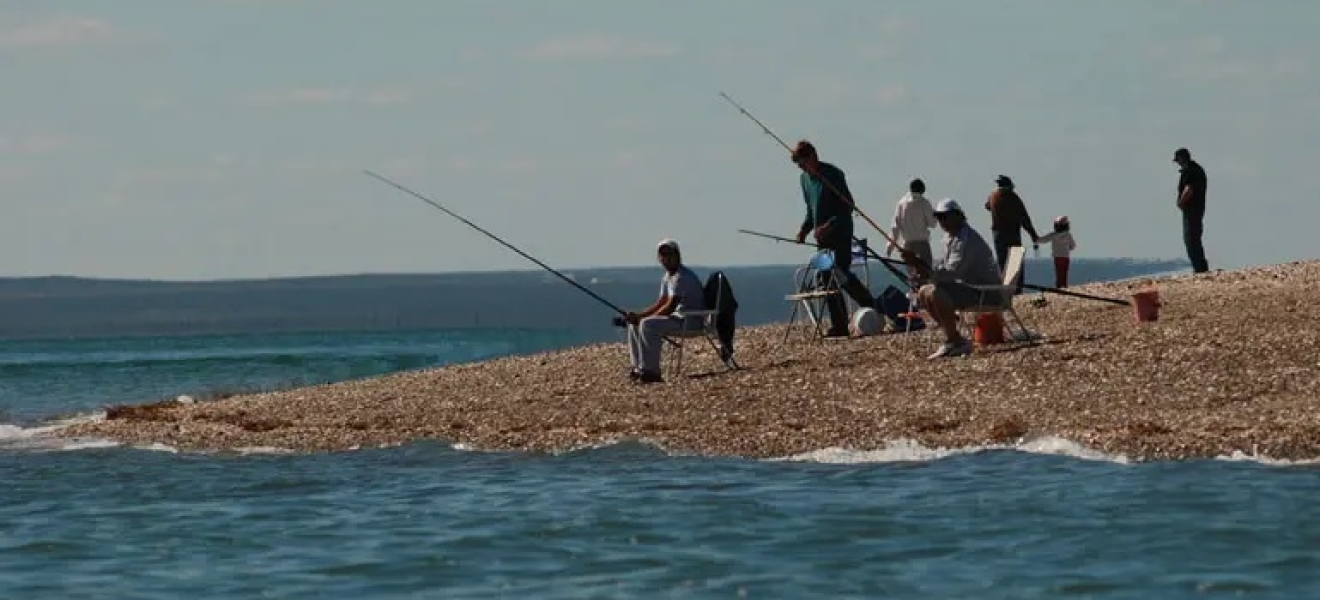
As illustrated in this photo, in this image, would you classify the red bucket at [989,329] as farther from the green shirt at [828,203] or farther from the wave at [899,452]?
the wave at [899,452]

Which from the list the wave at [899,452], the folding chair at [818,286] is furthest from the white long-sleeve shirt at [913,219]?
the wave at [899,452]

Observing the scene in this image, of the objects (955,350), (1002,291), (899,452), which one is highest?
(1002,291)

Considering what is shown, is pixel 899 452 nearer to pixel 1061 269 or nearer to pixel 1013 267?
pixel 1013 267

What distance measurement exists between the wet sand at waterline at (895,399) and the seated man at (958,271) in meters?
0.56

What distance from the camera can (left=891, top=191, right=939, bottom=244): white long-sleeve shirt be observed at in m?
26.9

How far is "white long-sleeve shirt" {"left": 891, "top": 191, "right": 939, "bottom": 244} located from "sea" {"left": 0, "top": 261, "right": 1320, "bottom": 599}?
6.13 metres

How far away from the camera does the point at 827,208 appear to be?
1030 inches

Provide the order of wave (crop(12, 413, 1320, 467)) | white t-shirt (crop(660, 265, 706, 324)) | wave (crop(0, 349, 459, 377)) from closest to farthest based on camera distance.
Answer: wave (crop(12, 413, 1320, 467))
white t-shirt (crop(660, 265, 706, 324))
wave (crop(0, 349, 459, 377))

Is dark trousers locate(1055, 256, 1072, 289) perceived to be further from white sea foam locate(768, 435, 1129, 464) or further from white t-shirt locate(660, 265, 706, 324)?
white sea foam locate(768, 435, 1129, 464)

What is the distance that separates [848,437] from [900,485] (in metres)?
2.42

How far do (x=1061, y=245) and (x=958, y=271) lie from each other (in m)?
9.37

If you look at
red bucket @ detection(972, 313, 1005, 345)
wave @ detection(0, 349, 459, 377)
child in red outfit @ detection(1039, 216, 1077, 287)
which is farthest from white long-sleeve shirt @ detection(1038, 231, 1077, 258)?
wave @ detection(0, 349, 459, 377)

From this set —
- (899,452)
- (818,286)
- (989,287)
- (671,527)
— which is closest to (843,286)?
(818,286)

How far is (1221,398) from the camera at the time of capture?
2083 cm
